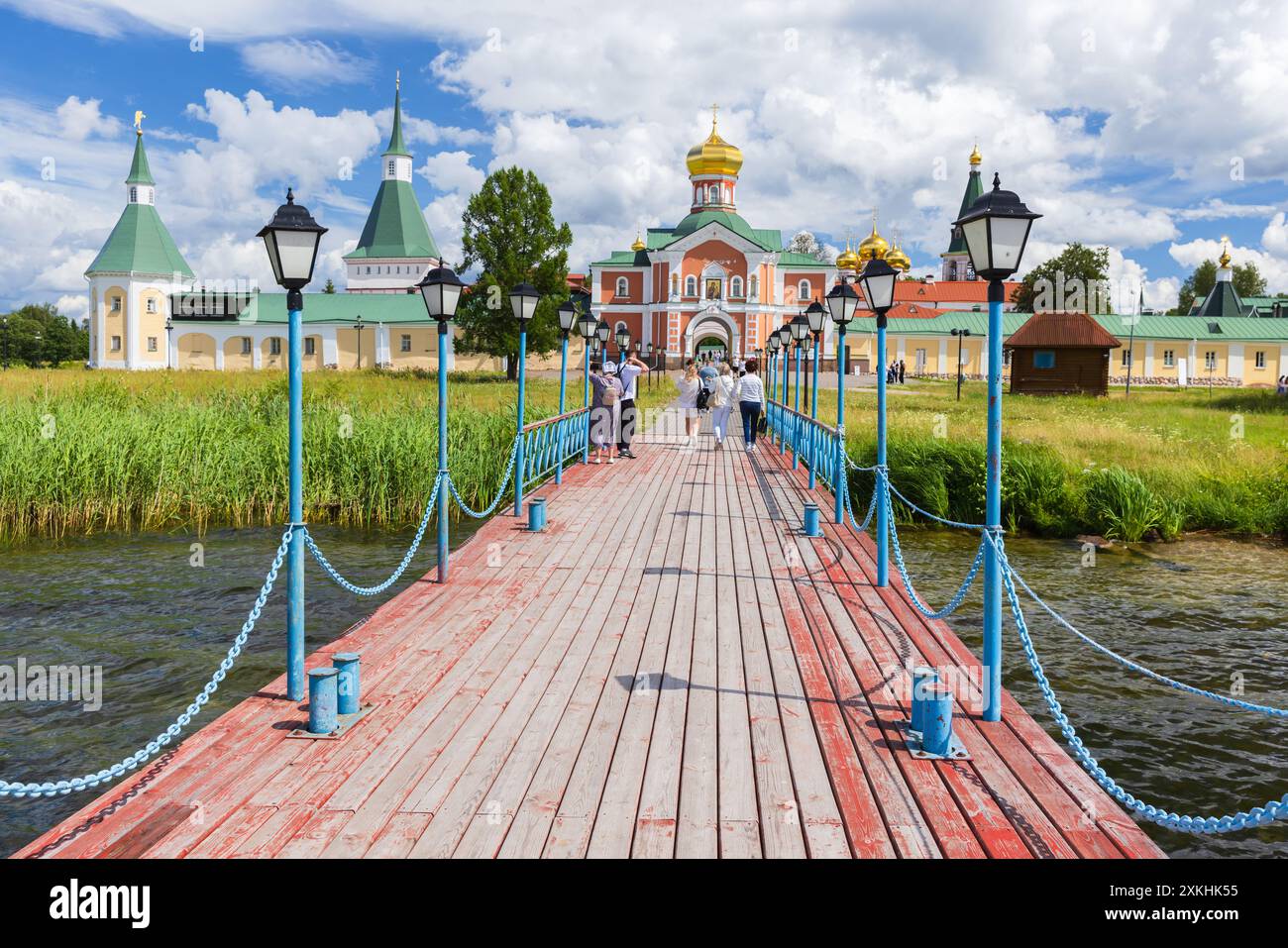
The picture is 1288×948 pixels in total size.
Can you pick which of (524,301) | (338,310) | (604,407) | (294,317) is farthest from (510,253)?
(294,317)

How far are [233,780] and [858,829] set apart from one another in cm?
264

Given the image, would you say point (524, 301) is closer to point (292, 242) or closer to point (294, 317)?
point (294, 317)

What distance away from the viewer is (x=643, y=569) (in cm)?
862

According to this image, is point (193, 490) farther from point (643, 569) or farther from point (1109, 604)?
point (1109, 604)

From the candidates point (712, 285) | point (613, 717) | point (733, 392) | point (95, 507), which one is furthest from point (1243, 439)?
point (712, 285)

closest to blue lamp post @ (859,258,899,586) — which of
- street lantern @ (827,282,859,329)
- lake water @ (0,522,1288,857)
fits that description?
lake water @ (0,522,1288,857)

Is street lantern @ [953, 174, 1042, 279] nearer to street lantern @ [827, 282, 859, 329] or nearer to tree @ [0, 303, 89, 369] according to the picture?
street lantern @ [827, 282, 859, 329]

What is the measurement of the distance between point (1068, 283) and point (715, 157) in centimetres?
2443

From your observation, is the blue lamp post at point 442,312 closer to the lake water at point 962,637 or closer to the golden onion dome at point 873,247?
the lake water at point 962,637

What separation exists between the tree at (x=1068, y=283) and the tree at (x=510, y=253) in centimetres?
3322

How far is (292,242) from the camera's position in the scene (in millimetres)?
5117

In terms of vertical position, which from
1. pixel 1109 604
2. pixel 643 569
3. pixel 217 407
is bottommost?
pixel 1109 604

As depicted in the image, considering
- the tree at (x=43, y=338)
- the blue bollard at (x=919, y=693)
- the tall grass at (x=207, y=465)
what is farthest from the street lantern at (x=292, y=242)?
the tree at (x=43, y=338)

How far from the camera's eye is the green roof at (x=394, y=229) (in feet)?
239
